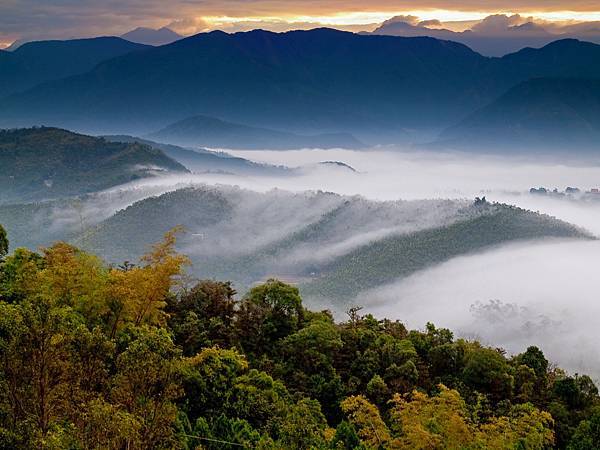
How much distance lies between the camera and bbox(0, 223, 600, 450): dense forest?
15.8 meters

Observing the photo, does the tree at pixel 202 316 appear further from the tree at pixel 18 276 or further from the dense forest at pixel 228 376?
the tree at pixel 18 276

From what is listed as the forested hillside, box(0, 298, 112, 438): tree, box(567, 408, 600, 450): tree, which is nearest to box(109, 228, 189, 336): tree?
box(0, 298, 112, 438): tree

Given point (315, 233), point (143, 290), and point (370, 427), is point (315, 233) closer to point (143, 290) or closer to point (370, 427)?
point (143, 290)

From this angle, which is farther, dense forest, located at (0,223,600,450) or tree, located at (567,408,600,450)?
tree, located at (567,408,600,450)

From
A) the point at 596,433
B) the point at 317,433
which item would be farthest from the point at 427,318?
the point at 317,433

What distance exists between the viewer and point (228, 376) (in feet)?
92.3

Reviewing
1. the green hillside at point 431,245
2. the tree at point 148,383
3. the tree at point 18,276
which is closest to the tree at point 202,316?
the tree at point 18,276

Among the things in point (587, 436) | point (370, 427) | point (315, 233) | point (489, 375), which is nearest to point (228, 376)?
point (370, 427)

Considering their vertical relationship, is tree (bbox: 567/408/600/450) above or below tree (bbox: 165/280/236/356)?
below

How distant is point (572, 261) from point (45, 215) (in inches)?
4232

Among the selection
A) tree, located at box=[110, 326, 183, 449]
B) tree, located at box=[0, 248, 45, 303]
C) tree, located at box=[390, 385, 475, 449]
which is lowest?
tree, located at box=[390, 385, 475, 449]

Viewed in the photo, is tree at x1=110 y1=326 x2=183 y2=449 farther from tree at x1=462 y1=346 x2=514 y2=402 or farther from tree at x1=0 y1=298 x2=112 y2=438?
tree at x1=462 y1=346 x2=514 y2=402

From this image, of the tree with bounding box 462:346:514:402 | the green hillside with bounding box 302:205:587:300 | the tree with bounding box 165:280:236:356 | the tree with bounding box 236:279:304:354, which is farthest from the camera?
the green hillside with bounding box 302:205:587:300

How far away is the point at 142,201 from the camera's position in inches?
5281
